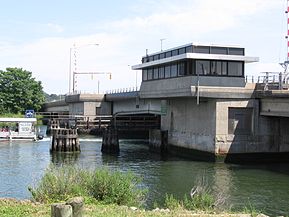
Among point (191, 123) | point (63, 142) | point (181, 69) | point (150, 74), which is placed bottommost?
point (63, 142)

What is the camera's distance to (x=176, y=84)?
158 feet

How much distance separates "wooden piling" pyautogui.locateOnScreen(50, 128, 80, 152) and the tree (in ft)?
221

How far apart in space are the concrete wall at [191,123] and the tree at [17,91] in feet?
224

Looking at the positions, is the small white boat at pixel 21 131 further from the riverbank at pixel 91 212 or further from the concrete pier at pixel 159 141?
the riverbank at pixel 91 212

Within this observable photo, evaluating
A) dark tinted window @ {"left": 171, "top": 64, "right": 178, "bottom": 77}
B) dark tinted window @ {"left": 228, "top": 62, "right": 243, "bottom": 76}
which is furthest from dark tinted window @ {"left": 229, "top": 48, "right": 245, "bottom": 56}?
dark tinted window @ {"left": 171, "top": 64, "right": 178, "bottom": 77}

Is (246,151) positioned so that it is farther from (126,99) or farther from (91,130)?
(91,130)

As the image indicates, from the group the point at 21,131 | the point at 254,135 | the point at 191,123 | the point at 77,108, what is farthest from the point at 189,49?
the point at 77,108

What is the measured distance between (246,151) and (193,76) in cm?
854

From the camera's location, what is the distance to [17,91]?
119 m

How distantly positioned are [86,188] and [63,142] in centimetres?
3339

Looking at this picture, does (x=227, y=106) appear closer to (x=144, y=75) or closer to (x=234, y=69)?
(x=234, y=69)

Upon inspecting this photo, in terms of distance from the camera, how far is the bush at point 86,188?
59.8 feet

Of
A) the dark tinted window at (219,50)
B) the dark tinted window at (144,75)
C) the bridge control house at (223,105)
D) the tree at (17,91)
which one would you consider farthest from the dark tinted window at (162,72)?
the tree at (17,91)

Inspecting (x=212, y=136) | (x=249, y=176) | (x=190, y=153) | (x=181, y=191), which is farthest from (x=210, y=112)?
(x=181, y=191)
